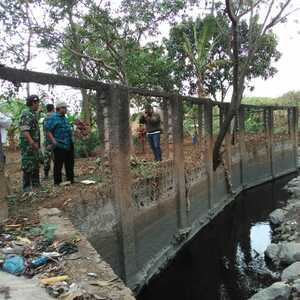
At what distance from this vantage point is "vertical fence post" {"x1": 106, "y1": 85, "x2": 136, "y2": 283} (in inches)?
275

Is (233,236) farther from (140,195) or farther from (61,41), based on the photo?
(61,41)

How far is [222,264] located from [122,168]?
3362 mm

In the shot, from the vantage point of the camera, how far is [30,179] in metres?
6.97

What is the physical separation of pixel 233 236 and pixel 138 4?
7007 mm

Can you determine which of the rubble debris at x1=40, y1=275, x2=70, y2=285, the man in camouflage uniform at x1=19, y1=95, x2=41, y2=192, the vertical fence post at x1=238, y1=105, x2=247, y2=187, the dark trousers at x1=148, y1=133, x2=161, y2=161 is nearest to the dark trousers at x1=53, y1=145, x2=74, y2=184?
the man in camouflage uniform at x1=19, y1=95, x2=41, y2=192

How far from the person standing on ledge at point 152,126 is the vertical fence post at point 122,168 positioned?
2.56 metres

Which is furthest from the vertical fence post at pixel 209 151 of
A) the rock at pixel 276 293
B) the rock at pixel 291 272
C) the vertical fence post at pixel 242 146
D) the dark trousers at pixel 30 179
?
the dark trousers at pixel 30 179

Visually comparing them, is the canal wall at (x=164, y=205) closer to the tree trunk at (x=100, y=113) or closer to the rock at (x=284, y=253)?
the tree trunk at (x=100, y=113)

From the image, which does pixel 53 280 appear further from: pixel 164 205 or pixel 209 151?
pixel 209 151

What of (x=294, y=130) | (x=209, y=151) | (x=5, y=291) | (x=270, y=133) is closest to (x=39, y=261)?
(x=5, y=291)

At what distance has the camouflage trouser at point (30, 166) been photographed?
6828mm

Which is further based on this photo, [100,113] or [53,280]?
A: [100,113]

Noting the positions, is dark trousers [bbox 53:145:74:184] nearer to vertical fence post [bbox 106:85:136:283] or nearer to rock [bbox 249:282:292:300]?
vertical fence post [bbox 106:85:136:283]

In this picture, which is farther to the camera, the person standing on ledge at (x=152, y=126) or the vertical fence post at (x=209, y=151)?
the vertical fence post at (x=209, y=151)
